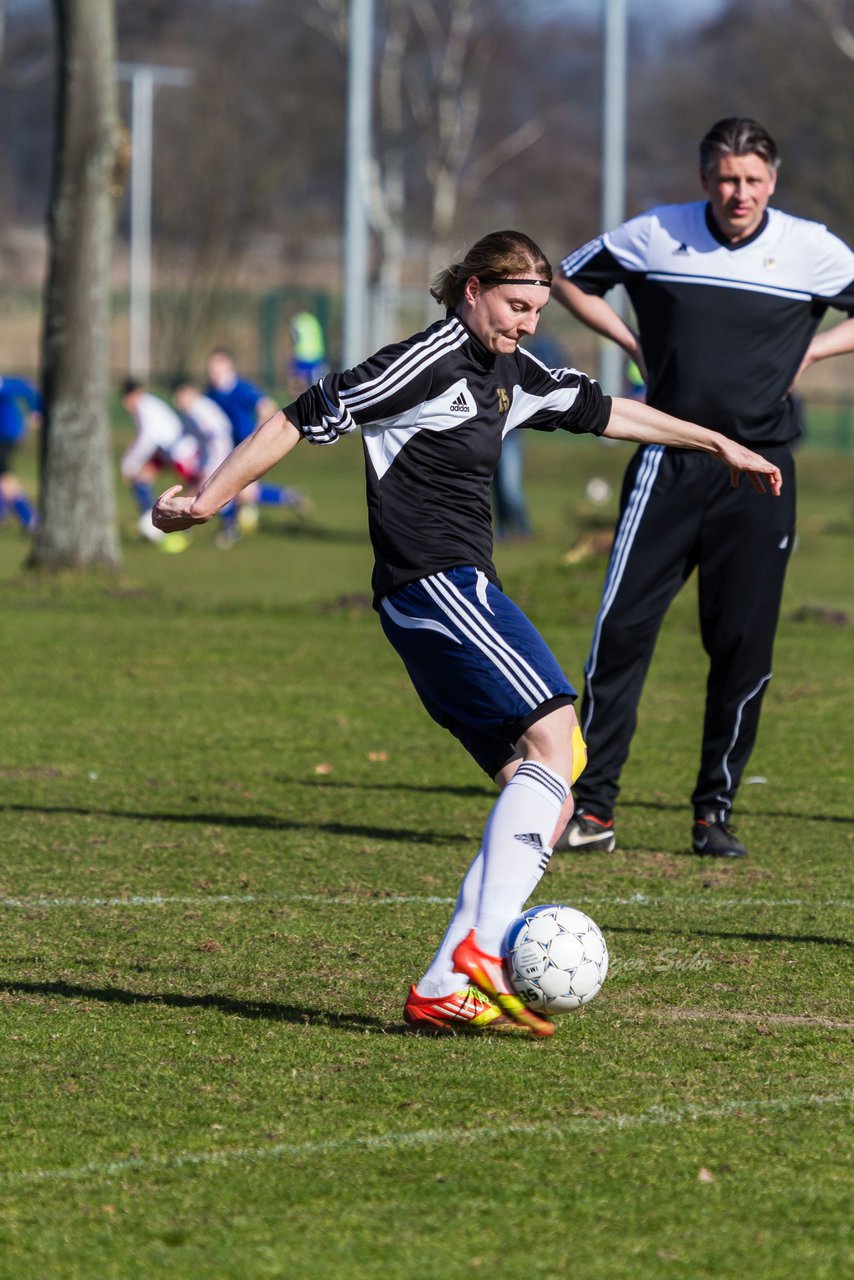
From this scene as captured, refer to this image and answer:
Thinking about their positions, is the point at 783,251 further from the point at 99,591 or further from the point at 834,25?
the point at 834,25

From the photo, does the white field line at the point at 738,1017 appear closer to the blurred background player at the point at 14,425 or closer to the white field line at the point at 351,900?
the white field line at the point at 351,900

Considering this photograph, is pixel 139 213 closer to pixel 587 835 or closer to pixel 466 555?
pixel 587 835

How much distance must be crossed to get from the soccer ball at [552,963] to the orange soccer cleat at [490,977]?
0.02 metres

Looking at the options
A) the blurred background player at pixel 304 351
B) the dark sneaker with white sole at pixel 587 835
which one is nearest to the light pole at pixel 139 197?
the blurred background player at pixel 304 351

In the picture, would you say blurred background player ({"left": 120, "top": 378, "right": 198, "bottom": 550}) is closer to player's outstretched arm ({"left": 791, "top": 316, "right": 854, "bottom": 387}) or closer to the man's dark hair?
player's outstretched arm ({"left": 791, "top": 316, "right": 854, "bottom": 387})

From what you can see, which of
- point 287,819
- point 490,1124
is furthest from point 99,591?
point 490,1124

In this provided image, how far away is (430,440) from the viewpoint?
16.7 feet

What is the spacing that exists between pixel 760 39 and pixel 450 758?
138ft

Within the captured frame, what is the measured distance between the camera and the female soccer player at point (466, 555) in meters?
4.82

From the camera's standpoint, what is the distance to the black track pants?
7121 millimetres

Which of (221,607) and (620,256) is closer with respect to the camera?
(620,256)

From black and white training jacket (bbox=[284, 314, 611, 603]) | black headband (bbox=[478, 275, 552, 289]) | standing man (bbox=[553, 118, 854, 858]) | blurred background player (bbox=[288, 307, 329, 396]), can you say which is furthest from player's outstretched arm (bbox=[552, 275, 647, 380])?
blurred background player (bbox=[288, 307, 329, 396])

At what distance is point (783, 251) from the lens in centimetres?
705

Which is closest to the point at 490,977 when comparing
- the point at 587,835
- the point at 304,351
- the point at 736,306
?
the point at 587,835
